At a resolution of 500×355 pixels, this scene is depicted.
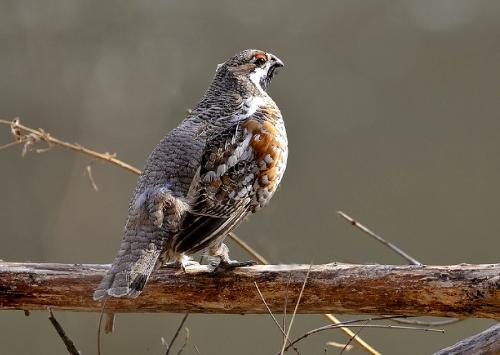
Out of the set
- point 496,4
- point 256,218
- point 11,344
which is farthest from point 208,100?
point 496,4

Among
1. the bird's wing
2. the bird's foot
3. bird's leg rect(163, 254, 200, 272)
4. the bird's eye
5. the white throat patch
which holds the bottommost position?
bird's leg rect(163, 254, 200, 272)

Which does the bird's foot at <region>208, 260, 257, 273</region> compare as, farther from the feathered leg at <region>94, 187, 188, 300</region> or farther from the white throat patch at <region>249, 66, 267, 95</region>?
the white throat patch at <region>249, 66, 267, 95</region>

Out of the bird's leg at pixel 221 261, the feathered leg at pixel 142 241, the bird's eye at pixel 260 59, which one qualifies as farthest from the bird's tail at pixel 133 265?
the bird's eye at pixel 260 59

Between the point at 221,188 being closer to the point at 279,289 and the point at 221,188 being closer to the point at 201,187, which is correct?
the point at 201,187

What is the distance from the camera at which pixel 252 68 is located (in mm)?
4902

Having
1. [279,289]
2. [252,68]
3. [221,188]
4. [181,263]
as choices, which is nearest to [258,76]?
[252,68]

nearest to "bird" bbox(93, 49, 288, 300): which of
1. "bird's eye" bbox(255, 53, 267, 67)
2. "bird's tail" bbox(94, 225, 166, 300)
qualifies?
"bird's tail" bbox(94, 225, 166, 300)

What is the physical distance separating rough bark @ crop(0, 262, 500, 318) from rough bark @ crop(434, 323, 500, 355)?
3.3 inches

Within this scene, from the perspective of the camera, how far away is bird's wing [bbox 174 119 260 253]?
3.83 m

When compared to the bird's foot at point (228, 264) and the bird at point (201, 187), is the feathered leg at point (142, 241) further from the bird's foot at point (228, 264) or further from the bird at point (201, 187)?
the bird's foot at point (228, 264)

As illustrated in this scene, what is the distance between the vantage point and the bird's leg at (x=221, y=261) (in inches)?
146

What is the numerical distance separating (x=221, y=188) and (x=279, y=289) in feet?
2.13

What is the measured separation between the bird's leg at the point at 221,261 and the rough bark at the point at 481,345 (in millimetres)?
922

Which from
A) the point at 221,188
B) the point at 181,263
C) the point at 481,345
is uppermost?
the point at 221,188
